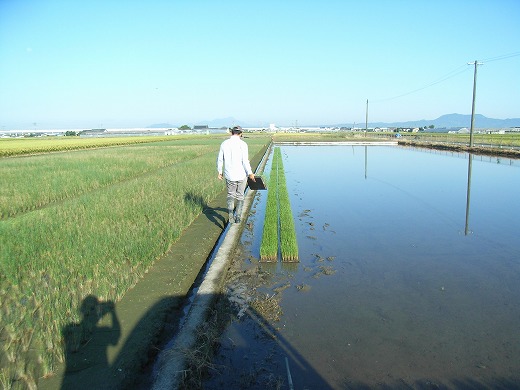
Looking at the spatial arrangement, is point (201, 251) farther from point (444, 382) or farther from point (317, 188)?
point (317, 188)

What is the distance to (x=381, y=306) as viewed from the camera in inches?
149

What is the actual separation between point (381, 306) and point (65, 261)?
3.52 meters

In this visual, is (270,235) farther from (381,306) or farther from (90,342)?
(90,342)

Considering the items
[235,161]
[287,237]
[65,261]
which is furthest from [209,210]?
[65,261]

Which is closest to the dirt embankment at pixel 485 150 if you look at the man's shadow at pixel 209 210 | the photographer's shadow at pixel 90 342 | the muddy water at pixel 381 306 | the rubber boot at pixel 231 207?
the muddy water at pixel 381 306

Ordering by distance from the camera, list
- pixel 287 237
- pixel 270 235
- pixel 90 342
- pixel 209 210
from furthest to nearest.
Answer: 1. pixel 209 210
2. pixel 270 235
3. pixel 287 237
4. pixel 90 342

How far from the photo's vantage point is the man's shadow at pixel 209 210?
711 centimetres

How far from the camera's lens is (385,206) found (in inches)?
351

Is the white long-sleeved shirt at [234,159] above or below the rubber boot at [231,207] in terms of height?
above

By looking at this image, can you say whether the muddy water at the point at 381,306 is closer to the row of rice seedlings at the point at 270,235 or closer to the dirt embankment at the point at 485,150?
the row of rice seedlings at the point at 270,235

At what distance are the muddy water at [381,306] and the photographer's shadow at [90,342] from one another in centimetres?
79

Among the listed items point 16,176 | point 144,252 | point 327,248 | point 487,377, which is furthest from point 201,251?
point 16,176

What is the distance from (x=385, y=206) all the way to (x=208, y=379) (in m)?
7.15

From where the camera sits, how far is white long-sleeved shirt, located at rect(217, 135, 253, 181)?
5.95m
